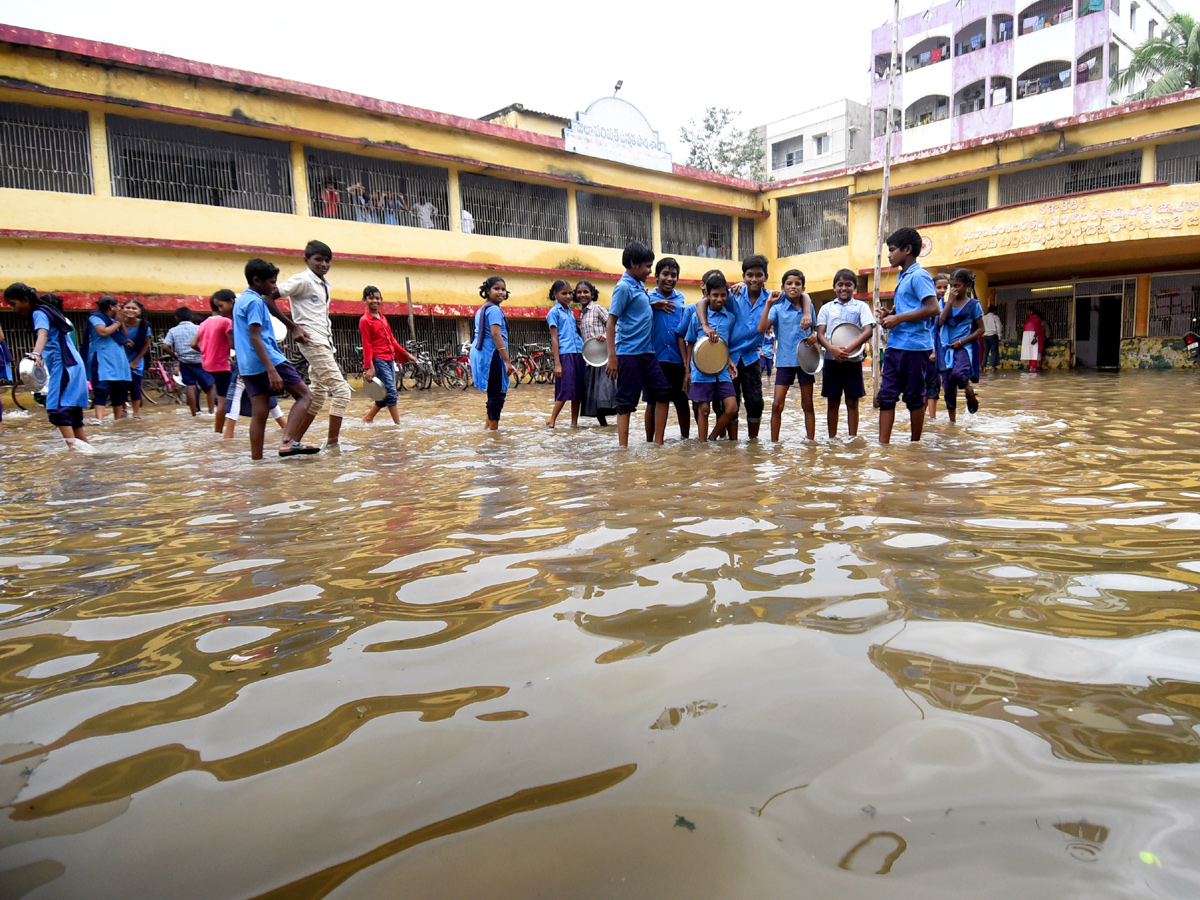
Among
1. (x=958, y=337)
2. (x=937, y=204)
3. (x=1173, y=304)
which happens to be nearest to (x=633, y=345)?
(x=958, y=337)

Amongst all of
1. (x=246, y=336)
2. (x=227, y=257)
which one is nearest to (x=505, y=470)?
(x=246, y=336)

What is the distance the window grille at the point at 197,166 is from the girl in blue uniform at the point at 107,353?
7.07 m

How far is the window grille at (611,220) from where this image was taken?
21.1 meters

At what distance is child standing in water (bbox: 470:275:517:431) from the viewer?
7102 mm

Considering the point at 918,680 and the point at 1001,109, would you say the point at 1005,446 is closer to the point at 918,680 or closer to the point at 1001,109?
the point at 918,680

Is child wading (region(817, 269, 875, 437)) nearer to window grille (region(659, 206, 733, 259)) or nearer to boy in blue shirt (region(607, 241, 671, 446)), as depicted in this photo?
boy in blue shirt (region(607, 241, 671, 446))

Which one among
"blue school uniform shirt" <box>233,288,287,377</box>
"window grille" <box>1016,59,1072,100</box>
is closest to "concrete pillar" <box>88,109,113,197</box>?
"blue school uniform shirt" <box>233,288,287,377</box>

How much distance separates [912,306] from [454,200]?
1510 centimetres

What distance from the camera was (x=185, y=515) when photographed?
3686mm

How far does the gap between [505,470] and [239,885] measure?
3.93m

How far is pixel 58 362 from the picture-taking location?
655cm

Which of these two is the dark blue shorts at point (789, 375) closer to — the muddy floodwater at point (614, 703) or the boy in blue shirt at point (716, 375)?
the boy in blue shirt at point (716, 375)

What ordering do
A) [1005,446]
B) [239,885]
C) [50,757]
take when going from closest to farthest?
1. [239,885]
2. [50,757]
3. [1005,446]

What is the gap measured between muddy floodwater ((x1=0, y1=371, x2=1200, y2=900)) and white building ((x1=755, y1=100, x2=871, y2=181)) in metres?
36.4
